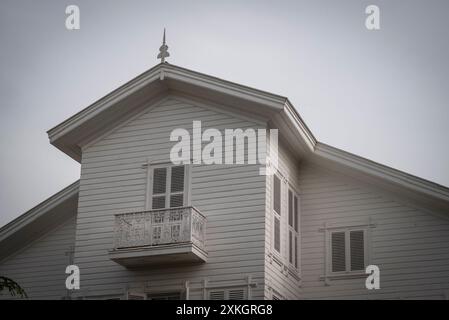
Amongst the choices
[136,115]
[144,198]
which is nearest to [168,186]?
[144,198]

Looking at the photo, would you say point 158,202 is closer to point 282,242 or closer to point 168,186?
point 168,186

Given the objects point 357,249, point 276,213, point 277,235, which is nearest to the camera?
point 277,235

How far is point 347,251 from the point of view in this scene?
3105 centimetres

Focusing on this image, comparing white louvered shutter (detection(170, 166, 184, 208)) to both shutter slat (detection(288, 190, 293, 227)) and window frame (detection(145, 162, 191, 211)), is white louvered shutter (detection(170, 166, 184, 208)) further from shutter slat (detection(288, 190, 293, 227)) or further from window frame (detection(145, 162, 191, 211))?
shutter slat (detection(288, 190, 293, 227))

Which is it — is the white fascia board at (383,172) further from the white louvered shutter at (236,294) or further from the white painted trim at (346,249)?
the white louvered shutter at (236,294)

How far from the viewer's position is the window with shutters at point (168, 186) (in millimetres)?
30125

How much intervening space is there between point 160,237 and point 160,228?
0.98 ft

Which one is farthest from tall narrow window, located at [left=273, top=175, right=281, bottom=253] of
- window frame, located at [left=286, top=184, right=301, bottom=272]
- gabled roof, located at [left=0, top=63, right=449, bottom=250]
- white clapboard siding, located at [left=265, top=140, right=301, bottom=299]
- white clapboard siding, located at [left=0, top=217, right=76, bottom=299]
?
white clapboard siding, located at [left=0, top=217, right=76, bottom=299]

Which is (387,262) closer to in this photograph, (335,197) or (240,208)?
(335,197)

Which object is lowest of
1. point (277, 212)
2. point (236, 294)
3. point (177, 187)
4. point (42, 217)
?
point (236, 294)

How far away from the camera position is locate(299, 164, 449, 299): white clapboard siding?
98.2 feet
